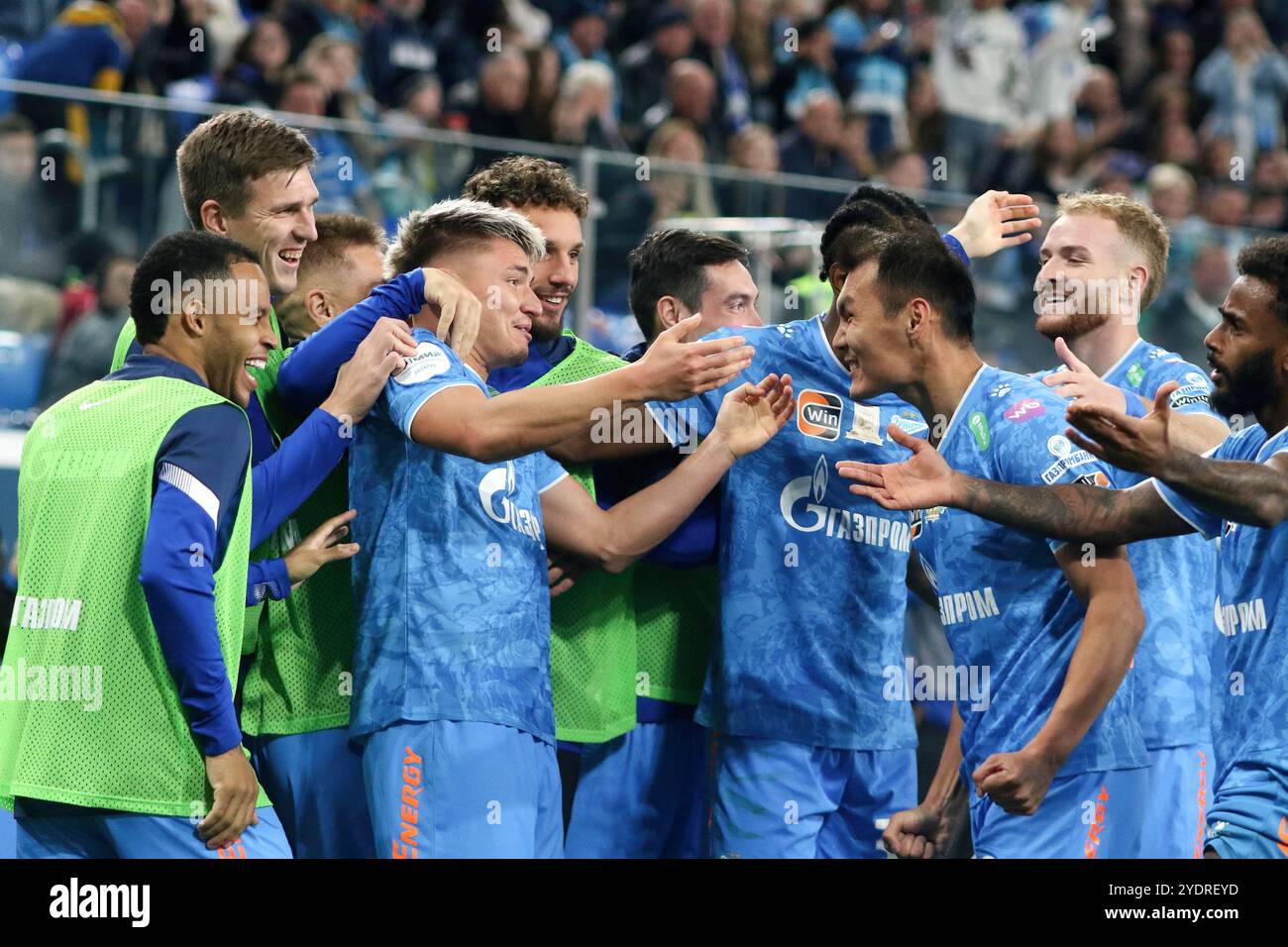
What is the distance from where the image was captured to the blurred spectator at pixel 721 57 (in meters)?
11.9

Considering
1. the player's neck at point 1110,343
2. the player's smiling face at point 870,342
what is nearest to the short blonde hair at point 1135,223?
the player's neck at point 1110,343

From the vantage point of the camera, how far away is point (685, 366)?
369 cm

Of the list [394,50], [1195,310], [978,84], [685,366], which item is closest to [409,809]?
[685,366]

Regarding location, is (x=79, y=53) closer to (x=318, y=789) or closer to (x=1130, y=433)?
(x=318, y=789)

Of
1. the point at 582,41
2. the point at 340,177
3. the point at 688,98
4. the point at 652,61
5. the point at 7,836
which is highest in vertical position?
the point at 582,41

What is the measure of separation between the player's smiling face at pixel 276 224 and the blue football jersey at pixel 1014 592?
1811 millimetres

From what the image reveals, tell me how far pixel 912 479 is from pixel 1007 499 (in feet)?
0.71

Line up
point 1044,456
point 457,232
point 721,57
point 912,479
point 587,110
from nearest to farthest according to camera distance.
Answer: point 912,479 → point 1044,456 → point 457,232 → point 587,110 → point 721,57

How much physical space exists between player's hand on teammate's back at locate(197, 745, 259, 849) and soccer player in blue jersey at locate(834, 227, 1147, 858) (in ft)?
4.81

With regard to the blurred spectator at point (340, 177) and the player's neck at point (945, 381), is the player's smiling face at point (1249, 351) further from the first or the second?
the blurred spectator at point (340, 177)

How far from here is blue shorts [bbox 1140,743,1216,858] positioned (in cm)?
412

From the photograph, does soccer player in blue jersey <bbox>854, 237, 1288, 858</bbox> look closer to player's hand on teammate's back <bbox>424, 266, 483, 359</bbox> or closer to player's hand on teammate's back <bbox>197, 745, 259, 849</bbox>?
player's hand on teammate's back <bbox>424, 266, 483, 359</bbox>

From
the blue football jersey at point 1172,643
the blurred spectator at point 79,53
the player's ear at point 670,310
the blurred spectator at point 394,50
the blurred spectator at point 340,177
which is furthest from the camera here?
the blurred spectator at point 394,50

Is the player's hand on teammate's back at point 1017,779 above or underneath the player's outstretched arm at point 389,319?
underneath
